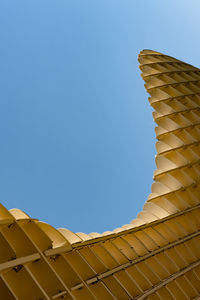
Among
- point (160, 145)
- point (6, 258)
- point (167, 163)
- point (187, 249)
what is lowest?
point (187, 249)

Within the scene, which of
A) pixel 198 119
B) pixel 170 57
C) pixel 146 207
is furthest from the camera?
pixel 170 57

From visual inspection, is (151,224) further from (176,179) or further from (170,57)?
(170,57)

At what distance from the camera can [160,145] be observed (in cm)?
2220

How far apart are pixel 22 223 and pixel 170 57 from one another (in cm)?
2996

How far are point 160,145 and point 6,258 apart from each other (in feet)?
53.4

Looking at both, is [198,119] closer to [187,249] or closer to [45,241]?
[187,249]

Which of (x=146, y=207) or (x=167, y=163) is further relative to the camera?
(x=167, y=163)

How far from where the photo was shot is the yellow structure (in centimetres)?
798

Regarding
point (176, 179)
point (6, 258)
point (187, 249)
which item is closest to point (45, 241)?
point (6, 258)

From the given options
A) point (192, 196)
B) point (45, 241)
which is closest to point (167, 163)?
point (192, 196)

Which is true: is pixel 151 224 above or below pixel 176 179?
below

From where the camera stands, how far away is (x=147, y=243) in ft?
50.0

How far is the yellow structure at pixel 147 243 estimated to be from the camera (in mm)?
7980

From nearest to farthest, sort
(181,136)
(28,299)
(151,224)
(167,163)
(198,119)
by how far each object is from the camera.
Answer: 1. (28,299)
2. (151,224)
3. (167,163)
4. (181,136)
5. (198,119)
